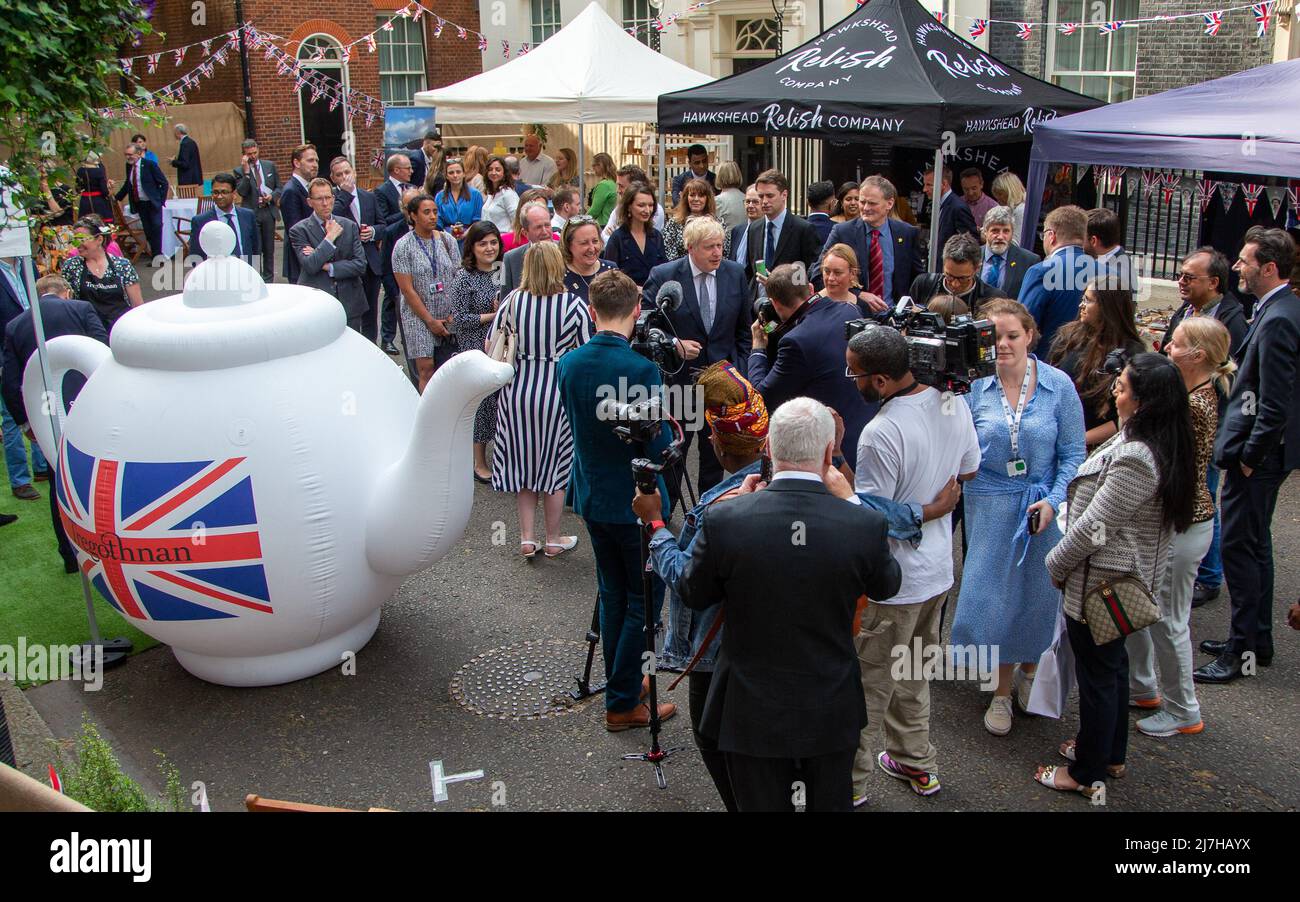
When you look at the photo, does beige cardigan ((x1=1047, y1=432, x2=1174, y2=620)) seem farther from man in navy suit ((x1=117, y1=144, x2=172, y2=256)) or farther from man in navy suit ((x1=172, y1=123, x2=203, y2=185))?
man in navy suit ((x1=172, y1=123, x2=203, y2=185))

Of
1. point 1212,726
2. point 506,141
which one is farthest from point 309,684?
point 506,141

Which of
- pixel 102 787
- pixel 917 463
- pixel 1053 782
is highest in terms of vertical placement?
pixel 917 463

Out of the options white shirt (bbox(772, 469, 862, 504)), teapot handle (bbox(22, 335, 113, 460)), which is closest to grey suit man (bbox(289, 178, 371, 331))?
teapot handle (bbox(22, 335, 113, 460))

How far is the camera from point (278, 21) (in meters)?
22.4

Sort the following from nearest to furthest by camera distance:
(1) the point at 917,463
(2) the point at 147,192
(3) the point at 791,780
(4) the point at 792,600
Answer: (4) the point at 792,600
(3) the point at 791,780
(1) the point at 917,463
(2) the point at 147,192

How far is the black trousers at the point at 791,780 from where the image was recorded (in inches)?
134

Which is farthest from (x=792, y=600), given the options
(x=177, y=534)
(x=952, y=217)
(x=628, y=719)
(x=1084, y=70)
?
(x=1084, y=70)

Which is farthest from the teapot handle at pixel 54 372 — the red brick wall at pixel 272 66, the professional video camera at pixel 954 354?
the red brick wall at pixel 272 66

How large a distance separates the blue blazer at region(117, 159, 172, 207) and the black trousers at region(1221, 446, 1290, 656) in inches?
657

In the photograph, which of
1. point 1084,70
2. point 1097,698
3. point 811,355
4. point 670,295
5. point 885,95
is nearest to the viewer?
point 1097,698

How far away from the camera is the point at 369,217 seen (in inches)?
444

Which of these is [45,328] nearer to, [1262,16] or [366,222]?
[366,222]

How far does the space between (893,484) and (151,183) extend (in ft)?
55.3
